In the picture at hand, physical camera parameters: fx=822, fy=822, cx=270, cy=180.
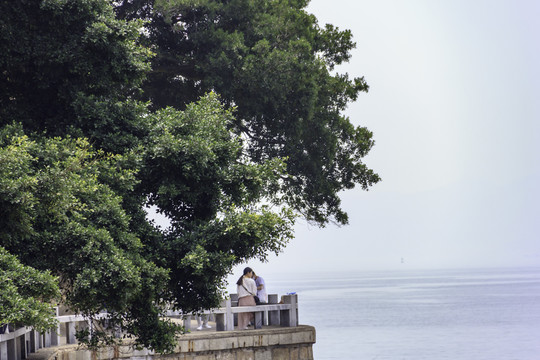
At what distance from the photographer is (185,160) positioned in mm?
13883

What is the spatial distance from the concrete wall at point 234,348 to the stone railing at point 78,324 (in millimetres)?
375

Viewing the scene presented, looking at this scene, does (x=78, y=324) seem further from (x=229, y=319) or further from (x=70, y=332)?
(x=229, y=319)

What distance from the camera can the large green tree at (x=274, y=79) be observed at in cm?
2184

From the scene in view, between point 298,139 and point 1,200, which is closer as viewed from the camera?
point 1,200

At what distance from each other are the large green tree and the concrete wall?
6850 millimetres

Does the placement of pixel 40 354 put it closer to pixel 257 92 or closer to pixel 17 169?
pixel 17 169

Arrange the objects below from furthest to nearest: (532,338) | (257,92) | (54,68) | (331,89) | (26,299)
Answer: (532,338) → (331,89) → (257,92) → (54,68) → (26,299)

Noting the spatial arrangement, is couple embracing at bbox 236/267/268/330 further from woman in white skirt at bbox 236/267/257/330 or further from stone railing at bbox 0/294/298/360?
stone railing at bbox 0/294/298/360

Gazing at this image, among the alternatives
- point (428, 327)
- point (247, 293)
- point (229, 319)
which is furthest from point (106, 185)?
point (428, 327)

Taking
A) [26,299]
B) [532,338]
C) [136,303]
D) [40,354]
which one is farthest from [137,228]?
[532,338]

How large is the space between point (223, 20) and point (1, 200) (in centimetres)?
1365

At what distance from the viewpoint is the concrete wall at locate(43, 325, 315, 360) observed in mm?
15281

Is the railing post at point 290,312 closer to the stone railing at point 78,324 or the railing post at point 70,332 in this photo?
the stone railing at point 78,324

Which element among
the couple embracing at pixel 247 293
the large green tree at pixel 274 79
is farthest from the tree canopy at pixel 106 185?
the large green tree at pixel 274 79
